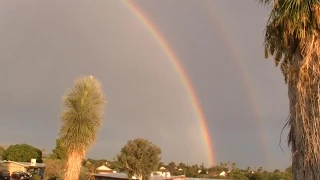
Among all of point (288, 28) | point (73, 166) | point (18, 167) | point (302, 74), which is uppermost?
point (288, 28)

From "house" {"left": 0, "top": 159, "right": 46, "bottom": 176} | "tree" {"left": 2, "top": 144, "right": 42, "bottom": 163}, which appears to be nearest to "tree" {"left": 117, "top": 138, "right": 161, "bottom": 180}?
"house" {"left": 0, "top": 159, "right": 46, "bottom": 176}

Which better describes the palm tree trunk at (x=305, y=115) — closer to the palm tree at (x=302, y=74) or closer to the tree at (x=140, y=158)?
the palm tree at (x=302, y=74)

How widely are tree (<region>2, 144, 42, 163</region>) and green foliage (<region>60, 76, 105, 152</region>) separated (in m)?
106

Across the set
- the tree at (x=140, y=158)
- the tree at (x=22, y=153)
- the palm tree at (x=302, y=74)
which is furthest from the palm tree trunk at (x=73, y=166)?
the tree at (x=22, y=153)

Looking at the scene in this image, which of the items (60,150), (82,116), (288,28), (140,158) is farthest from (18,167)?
(288,28)

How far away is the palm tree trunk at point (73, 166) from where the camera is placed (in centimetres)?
1426

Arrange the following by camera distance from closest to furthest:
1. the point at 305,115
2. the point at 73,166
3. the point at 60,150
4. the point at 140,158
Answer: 1. the point at 305,115
2. the point at 73,166
3. the point at 60,150
4. the point at 140,158

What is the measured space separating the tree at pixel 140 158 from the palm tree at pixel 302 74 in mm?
54907

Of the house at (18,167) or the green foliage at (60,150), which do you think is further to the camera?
the house at (18,167)

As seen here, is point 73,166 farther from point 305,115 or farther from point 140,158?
point 140,158

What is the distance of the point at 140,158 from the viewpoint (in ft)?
209

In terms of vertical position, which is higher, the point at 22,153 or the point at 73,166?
the point at 22,153

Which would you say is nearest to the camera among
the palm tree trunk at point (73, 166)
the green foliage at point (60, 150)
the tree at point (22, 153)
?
the palm tree trunk at point (73, 166)

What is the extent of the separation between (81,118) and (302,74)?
957 centimetres
